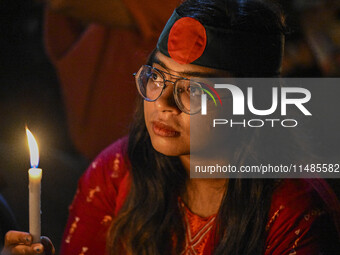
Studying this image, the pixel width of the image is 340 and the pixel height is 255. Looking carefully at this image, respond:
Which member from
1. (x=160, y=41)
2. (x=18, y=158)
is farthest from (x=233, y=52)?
(x=18, y=158)

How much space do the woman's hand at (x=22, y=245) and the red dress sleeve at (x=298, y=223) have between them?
64 cm

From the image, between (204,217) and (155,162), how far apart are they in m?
0.24

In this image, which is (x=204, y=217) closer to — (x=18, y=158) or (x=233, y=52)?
(x=233, y=52)

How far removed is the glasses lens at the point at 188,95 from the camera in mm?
1304

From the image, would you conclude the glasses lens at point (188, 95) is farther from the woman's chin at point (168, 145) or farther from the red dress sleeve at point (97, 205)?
the red dress sleeve at point (97, 205)

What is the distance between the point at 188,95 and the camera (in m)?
1.31

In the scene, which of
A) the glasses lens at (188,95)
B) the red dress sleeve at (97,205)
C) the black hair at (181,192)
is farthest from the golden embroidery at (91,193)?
the glasses lens at (188,95)

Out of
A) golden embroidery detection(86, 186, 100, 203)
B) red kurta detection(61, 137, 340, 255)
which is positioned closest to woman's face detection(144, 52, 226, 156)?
red kurta detection(61, 137, 340, 255)

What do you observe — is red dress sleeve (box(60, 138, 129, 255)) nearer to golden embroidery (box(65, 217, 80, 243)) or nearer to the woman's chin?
golden embroidery (box(65, 217, 80, 243))

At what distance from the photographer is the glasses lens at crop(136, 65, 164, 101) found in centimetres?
135

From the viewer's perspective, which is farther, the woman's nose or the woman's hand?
the woman's nose

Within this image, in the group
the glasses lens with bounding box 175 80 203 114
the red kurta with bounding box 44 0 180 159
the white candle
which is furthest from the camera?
the red kurta with bounding box 44 0 180 159

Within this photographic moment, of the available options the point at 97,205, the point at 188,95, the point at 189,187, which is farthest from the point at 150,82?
the point at 97,205

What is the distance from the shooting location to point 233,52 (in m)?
1.31
